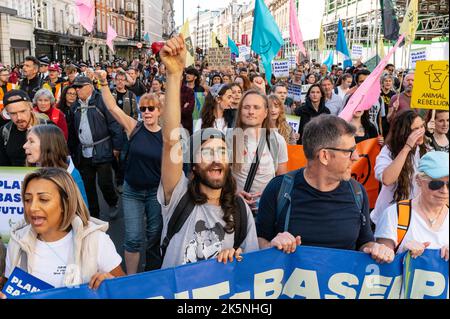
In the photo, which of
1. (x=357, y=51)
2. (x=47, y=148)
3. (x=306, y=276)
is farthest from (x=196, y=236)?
(x=357, y=51)

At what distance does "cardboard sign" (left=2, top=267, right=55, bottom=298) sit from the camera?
2330 millimetres

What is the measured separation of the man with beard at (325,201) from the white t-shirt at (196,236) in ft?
0.93

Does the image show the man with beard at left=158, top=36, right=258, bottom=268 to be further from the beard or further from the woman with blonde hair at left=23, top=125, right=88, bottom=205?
the woman with blonde hair at left=23, top=125, right=88, bottom=205

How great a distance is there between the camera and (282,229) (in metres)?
2.73

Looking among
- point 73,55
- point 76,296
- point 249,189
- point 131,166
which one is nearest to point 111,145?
point 131,166

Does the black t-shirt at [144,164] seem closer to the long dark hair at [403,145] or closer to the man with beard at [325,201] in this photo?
the man with beard at [325,201]

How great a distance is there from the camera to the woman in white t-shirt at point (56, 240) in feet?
8.07

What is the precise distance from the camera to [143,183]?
434 centimetres

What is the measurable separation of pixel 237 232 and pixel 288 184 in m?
0.39

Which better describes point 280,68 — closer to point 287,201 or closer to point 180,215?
point 287,201

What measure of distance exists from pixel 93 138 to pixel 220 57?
8.03m

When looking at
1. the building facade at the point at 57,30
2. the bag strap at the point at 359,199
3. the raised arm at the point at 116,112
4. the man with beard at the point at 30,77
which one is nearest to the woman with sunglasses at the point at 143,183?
the raised arm at the point at 116,112

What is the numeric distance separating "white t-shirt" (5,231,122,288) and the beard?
0.60 metres

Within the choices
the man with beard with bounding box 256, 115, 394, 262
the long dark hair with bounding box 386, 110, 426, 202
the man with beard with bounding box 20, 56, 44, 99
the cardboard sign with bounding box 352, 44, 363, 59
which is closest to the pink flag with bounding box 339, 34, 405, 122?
the long dark hair with bounding box 386, 110, 426, 202
